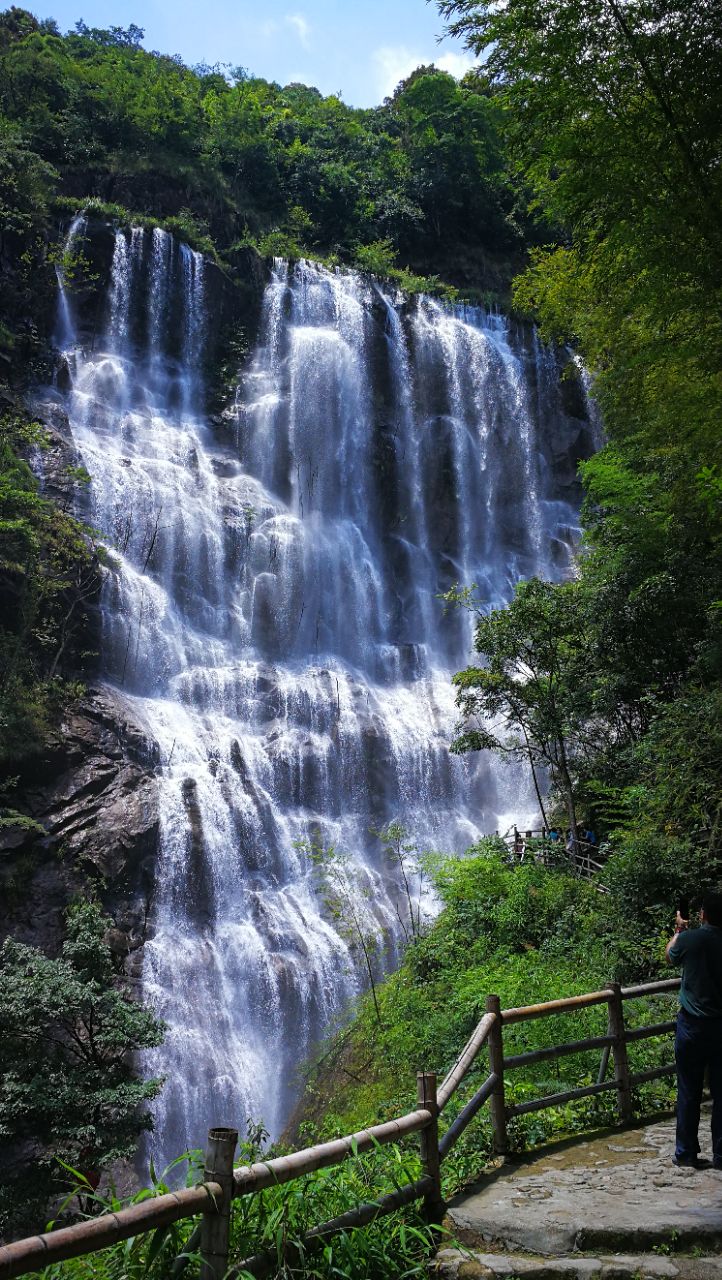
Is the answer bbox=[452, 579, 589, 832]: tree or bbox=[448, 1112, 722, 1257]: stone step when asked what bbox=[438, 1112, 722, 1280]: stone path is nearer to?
bbox=[448, 1112, 722, 1257]: stone step

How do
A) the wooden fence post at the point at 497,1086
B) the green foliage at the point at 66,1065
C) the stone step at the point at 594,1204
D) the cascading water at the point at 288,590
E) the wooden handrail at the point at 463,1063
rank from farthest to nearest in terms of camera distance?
the cascading water at the point at 288,590 → the green foliage at the point at 66,1065 → the wooden fence post at the point at 497,1086 → the wooden handrail at the point at 463,1063 → the stone step at the point at 594,1204

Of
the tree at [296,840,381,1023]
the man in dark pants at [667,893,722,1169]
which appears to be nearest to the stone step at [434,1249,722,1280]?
the man in dark pants at [667,893,722,1169]

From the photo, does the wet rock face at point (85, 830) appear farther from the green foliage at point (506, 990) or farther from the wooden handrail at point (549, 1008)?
the wooden handrail at point (549, 1008)

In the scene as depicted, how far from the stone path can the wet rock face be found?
1180 cm

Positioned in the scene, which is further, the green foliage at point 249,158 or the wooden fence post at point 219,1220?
the green foliage at point 249,158

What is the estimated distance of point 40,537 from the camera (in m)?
18.8

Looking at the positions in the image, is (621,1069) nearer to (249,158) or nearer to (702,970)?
(702,970)

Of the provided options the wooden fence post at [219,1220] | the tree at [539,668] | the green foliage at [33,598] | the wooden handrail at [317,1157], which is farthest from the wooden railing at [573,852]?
the wooden fence post at [219,1220]

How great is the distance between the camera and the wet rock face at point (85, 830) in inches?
591

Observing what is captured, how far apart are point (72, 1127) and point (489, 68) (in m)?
A: 10.5

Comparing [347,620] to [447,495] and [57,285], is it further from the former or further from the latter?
[57,285]

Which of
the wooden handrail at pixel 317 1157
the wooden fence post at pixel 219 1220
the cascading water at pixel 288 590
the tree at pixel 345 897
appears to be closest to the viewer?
the wooden fence post at pixel 219 1220

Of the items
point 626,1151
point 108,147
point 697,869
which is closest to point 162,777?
point 697,869

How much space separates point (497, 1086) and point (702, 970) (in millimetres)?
1296
